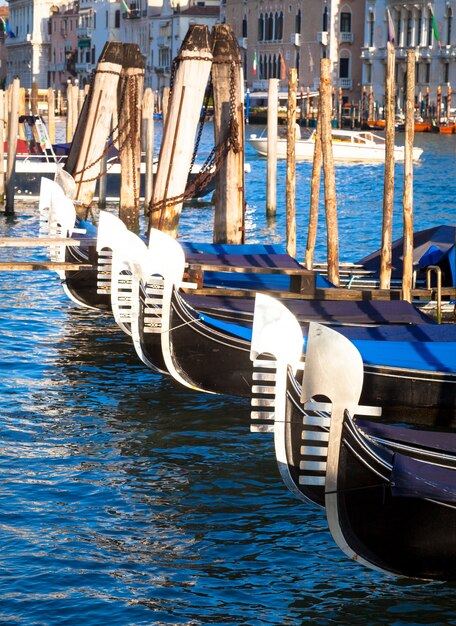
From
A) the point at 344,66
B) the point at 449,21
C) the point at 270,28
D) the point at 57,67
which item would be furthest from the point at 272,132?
the point at 57,67

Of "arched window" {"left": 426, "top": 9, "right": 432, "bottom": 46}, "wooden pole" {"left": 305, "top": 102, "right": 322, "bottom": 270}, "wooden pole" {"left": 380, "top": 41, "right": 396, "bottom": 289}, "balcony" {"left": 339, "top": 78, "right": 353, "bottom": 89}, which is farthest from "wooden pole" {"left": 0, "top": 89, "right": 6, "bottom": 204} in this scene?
"balcony" {"left": 339, "top": 78, "right": 353, "bottom": 89}

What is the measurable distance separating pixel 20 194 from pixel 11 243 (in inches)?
389

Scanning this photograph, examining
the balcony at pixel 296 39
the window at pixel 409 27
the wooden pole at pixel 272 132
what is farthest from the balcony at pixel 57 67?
the wooden pole at pixel 272 132

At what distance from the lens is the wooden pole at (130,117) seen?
14.0m

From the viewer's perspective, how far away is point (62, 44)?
3329 inches

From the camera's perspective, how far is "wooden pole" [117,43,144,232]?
13992 millimetres

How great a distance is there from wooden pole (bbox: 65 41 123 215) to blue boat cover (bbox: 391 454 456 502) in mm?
8502

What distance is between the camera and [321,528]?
6141 mm

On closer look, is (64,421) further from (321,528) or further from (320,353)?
(320,353)

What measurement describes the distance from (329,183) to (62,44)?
7706 cm

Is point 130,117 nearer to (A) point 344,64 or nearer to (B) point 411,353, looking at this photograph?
(B) point 411,353

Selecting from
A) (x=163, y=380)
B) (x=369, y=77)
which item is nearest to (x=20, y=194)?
→ (x=163, y=380)

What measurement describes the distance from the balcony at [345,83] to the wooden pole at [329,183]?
4899 cm

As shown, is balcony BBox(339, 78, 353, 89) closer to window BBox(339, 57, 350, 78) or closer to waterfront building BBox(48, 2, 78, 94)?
window BBox(339, 57, 350, 78)
